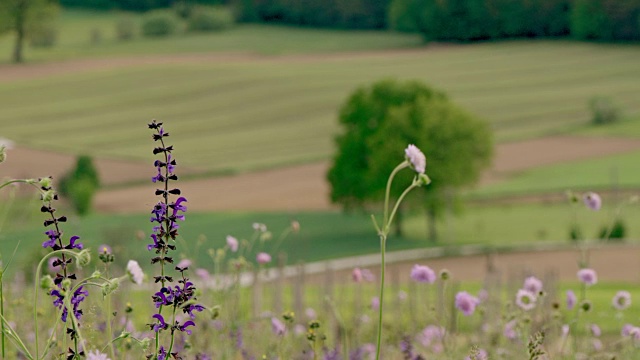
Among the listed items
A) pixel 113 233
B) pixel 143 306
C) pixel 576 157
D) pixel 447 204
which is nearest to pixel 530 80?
pixel 576 157

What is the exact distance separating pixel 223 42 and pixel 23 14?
13.2m

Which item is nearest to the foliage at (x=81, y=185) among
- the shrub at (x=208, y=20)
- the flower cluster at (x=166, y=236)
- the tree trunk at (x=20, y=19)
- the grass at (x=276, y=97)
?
the grass at (x=276, y=97)

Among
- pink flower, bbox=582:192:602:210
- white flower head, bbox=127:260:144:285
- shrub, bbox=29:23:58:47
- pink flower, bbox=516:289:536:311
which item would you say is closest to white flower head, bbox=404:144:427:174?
white flower head, bbox=127:260:144:285

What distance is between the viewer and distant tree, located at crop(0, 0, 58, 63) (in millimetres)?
84250

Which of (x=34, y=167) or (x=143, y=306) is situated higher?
(x=143, y=306)

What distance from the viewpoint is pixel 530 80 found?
232 ft

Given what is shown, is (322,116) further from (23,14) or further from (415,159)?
(415,159)

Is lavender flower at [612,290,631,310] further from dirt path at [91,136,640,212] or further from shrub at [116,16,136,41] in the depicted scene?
shrub at [116,16,136,41]

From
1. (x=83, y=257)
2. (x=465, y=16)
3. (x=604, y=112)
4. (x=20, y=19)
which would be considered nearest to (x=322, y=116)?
(x=604, y=112)

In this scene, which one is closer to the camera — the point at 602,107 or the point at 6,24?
the point at 602,107

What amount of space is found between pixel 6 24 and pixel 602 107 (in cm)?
4381

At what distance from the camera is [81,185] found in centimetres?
3931

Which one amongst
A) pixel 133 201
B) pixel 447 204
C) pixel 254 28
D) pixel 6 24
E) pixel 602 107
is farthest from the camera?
pixel 254 28

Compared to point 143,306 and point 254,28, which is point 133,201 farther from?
point 254,28
